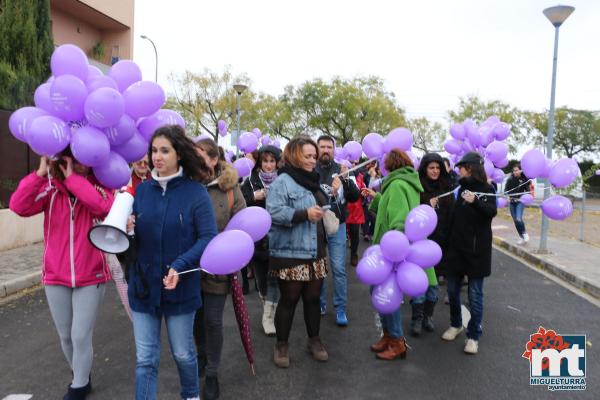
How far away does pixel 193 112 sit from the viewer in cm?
3534

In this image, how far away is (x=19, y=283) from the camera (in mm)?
5957

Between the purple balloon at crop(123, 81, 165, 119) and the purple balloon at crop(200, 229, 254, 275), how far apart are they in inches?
38.8

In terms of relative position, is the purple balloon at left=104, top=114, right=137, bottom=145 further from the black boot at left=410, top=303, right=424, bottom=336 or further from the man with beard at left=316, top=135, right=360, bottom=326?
the black boot at left=410, top=303, right=424, bottom=336

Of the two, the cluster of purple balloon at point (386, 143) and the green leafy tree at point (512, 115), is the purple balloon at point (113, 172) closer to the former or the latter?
the cluster of purple balloon at point (386, 143)

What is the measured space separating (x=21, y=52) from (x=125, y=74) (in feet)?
25.5

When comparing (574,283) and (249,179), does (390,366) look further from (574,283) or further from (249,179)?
(574,283)

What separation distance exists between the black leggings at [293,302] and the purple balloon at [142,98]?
1.68m

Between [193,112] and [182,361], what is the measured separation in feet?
113

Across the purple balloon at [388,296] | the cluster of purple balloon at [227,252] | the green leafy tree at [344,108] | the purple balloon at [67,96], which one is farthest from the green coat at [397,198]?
the green leafy tree at [344,108]

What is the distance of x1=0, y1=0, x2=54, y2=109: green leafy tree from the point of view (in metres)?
8.78

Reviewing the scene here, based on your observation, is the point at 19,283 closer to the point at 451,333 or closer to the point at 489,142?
the point at 451,333

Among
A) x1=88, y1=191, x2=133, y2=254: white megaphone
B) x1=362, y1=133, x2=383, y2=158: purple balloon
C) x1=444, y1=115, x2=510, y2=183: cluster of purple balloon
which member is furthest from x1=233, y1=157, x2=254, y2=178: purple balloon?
x1=88, y1=191, x2=133, y2=254: white megaphone

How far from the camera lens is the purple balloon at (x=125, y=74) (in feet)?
10.2

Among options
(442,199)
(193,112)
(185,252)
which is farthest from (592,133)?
(185,252)
